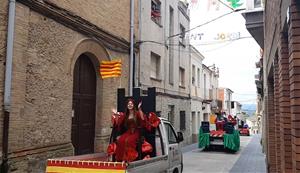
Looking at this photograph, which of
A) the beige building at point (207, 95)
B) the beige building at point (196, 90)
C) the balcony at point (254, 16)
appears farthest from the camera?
the beige building at point (207, 95)

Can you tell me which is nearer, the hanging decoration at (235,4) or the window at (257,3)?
the window at (257,3)

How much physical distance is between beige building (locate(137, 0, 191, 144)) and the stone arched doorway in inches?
147

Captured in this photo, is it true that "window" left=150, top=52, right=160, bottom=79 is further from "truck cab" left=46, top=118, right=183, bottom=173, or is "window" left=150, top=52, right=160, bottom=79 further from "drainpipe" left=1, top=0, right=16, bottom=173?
"drainpipe" left=1, top=0, right=16, bottom=173

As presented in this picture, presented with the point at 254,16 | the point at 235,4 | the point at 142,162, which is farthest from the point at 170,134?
the point at 235,4

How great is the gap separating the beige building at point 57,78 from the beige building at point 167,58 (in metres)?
2.90

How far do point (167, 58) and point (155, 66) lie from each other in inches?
69.8

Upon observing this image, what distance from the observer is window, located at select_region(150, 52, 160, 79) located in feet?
61.1

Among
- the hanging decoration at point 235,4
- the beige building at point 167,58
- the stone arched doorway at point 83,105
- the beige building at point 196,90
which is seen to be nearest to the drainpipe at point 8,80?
the stone arched doorway at point 83,105

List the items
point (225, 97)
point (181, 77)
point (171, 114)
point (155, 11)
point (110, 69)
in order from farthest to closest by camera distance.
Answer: point (225, 97)
point (181, 77)
point (171, 114)
point (155, 11)
point (110, 69)

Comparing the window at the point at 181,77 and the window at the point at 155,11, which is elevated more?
the window at the point at 155,11

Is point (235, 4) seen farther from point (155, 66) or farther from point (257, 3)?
point (155, 66)

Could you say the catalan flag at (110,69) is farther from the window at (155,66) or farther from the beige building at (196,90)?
the beige building at (196,90)

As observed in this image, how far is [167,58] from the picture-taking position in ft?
68.2

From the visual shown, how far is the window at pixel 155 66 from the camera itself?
18.6 metres
